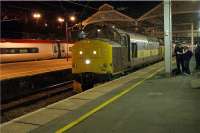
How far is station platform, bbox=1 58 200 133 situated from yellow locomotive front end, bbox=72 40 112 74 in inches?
174

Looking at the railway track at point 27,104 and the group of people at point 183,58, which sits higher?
the group of people at point 183,58

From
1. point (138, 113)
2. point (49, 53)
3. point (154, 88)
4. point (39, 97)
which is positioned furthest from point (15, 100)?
point (49, 53)

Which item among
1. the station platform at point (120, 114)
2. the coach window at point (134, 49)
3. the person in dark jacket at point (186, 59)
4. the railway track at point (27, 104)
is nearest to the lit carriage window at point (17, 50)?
the railway track at point (27, 104)

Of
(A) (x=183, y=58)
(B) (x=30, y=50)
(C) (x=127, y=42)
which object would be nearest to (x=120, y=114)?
(A) (x=183, y=58)

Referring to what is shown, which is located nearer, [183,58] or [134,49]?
[183,58]

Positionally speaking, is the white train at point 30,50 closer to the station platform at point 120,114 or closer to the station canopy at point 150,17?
the station canopy at point 150,17

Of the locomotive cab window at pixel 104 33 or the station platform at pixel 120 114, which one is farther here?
the locomotive cab window at pixel 104 33

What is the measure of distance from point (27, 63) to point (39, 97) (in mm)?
17557

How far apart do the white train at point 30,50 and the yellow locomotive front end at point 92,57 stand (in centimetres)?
1429

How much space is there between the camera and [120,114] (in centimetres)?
927

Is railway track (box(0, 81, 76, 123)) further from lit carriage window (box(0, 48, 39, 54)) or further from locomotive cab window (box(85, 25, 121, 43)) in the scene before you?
lit carriage window (box(0, 48, 39, 54))

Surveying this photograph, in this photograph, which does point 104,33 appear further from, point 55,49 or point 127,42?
point 55,49

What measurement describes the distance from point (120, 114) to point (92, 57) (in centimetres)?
906

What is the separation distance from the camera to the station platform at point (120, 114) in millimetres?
7918
